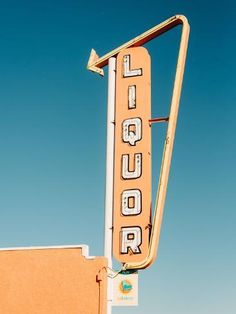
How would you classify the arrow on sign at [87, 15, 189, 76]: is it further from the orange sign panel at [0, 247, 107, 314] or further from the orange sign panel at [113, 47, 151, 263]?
the orange sign panel at [0, 247, 107, 314]

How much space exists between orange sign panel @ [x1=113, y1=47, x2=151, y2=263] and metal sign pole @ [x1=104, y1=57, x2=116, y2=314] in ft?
0.42

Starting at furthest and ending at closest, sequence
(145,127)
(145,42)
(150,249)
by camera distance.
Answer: (145,42), (145,127), (150,249)

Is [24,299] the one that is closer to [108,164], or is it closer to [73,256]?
[73,256]

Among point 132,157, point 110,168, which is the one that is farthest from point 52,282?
point 132,157

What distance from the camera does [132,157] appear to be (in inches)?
583

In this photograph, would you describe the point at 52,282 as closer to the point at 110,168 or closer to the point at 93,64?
the point at 110,168

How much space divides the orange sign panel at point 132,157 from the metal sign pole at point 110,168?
0.13 m

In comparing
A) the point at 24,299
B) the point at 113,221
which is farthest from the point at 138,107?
the point at 24,299

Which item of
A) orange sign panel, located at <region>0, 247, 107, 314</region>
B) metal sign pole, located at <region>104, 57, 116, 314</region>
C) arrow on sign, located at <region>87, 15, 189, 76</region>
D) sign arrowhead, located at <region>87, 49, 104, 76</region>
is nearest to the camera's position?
orange sign panel, located at <region>0, 247, 107, 314</region>

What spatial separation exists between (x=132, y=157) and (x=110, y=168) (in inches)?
27.1

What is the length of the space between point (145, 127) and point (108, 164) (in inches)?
55.6

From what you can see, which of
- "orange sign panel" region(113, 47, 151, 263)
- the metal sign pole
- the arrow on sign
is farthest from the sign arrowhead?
"orange sign panel" region(113, 47, 151, 263)

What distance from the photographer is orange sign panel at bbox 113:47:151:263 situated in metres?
14.1

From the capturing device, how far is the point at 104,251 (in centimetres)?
1432
